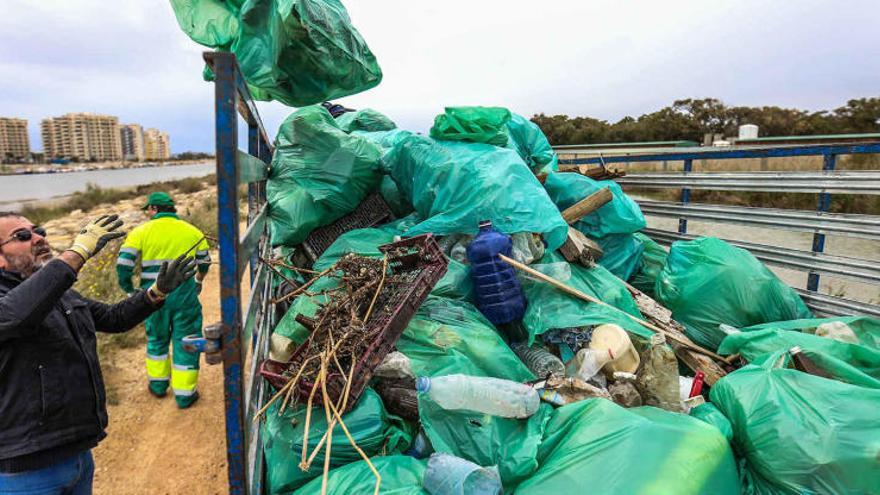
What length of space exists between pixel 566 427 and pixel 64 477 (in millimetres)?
1849

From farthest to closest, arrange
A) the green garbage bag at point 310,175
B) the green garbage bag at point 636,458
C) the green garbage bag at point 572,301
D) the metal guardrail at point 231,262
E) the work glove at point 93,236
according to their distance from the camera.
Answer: the green garbage bag at point 310,175 < the green garbage bag at point 572,301 < the work glove at point 93,236 < the green garbage bag at point 636,458 < the metal guardrail at point 231,262

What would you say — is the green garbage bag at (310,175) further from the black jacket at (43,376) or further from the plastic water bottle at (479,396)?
the plastic water bottle at (479,396)

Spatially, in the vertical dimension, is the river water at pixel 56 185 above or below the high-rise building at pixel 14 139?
below

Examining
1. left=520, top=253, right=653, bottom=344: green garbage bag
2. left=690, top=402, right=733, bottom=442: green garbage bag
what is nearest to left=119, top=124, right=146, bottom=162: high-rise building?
left=520, top=253, right=653, bottom=344: green garbage bag

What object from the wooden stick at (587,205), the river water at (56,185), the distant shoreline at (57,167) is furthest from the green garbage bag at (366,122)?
the distant shoreline at (57,167)

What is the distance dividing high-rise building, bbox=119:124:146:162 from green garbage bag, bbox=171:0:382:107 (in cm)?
9845

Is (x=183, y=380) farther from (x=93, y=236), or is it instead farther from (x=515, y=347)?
(x=515, y=347)

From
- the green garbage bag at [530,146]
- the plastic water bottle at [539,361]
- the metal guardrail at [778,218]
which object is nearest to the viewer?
the plastic water bottle at [539,361]

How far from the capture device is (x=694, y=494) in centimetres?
138

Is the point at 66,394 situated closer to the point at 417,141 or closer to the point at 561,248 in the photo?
the point at 417,141

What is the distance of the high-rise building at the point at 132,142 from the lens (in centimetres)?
8425

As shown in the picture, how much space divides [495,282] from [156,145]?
358ft

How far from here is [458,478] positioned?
1.42 metres

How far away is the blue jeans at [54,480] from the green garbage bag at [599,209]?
3343mm
